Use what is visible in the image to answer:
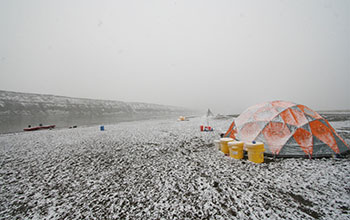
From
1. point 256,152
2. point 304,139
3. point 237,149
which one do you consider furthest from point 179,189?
point 304,139

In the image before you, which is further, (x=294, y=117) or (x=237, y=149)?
(x=294, y=117)

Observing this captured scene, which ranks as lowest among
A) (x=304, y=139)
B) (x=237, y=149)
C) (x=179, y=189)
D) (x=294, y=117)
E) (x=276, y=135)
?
(x=179, y=189)

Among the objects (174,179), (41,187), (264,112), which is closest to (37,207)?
(41,187)

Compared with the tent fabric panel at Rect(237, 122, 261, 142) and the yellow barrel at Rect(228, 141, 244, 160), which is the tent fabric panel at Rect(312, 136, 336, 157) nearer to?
the tent fabric panel at Rect(237, 122, 261, 142)

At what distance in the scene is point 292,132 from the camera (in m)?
6.98

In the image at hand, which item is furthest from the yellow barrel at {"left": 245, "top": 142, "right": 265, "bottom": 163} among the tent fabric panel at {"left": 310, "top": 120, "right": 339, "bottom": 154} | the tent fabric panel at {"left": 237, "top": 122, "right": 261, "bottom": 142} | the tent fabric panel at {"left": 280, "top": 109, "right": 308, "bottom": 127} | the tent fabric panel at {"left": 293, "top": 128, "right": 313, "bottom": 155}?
the tent fabric panel at {"left": 310, "top": 120, "right": 339, "bottom": 154}

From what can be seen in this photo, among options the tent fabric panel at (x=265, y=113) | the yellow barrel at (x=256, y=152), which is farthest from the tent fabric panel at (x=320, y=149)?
the yellow barrel at (x=256, y=152)

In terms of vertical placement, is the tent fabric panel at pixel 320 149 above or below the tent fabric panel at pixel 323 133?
below

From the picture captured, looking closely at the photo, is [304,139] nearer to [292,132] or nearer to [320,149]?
[292,132]

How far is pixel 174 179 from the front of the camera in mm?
5387

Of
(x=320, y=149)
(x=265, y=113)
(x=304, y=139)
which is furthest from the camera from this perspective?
(x=265, y=113)

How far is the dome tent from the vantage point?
6724mm

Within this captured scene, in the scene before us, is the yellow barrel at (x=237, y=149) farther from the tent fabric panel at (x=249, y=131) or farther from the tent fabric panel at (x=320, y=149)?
the tent fabric panel at (x=320, y=149)

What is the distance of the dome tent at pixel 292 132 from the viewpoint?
672 cm
